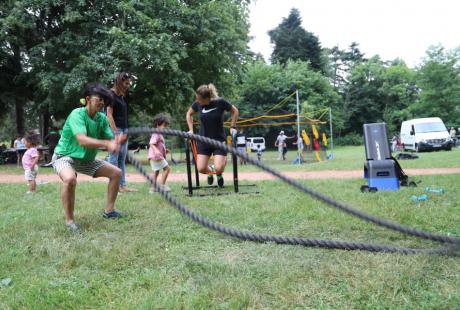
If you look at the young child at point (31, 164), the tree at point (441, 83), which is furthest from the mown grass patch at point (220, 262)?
the tree at point (441, 83)

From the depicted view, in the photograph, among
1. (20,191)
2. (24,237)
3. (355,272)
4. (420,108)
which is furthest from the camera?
(420,108)

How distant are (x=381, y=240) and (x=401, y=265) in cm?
66

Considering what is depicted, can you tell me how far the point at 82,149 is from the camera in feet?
14.2

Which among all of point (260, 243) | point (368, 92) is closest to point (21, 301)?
point (260, 243)

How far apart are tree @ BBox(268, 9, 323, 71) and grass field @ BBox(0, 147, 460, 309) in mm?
44731

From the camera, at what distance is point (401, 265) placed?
2939 mm

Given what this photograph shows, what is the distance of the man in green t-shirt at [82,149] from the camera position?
163 inches

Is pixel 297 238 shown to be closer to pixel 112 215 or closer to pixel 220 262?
pixel 220 262

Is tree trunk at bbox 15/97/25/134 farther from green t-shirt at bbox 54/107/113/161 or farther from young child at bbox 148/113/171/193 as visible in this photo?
green t-shirt at bbox 54/107/113/161

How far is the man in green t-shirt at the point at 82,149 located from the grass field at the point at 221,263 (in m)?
0.39

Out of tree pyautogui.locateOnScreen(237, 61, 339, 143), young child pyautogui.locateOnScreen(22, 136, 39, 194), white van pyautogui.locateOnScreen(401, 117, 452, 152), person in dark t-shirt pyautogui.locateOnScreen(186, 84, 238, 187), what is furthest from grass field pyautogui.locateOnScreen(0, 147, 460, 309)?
tree pyautogui.locateOnScreen(237, 61, 339, 143)

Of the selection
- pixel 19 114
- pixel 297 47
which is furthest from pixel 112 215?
pixel 297 47

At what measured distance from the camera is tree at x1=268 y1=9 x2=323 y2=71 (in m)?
48.1

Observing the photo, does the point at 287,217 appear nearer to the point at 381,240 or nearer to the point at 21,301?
the point at 381,240
